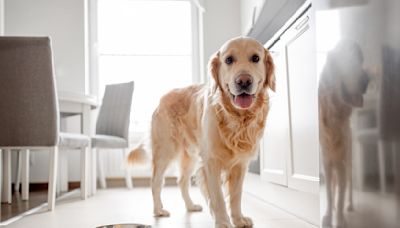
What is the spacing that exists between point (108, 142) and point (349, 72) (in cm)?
350

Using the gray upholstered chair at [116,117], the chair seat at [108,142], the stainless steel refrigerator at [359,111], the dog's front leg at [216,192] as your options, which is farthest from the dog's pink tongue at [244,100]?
the gray upholstered chair at [116,117]

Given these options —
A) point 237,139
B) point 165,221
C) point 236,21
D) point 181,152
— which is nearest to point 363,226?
point 237,139

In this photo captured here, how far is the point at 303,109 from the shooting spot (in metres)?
1.93

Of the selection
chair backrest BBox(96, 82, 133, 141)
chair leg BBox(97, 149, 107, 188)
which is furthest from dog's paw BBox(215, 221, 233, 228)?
chair leg BBox(97, 149, 107, 188)

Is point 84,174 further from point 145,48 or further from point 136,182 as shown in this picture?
point 145,48

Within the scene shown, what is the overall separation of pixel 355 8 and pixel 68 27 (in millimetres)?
4669

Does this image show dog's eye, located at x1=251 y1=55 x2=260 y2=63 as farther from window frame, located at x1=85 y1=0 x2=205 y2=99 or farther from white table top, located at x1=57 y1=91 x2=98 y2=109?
window frame, located at x1=85 y1=0 x2=205 y2=99

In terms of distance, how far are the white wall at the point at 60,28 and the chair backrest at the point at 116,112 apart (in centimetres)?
51

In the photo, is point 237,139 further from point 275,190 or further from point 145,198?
point 145,198

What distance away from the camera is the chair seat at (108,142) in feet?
13.2

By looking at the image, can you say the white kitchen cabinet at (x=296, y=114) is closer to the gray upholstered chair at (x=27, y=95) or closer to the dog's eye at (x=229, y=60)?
the dog's eye at (x=229, y=60)

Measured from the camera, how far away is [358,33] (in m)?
0.80

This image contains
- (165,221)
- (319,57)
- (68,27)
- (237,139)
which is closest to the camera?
(319,57)

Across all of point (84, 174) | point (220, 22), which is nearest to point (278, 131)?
point (84, 174)
